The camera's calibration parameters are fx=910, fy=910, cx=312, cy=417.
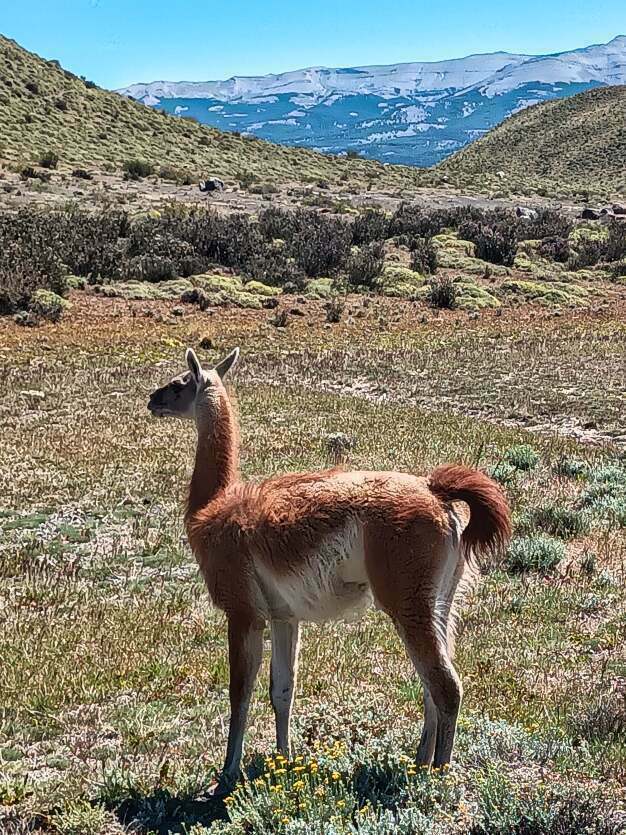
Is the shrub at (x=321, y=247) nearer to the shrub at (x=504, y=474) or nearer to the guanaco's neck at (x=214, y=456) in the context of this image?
the shrub at (x=504, y=474)

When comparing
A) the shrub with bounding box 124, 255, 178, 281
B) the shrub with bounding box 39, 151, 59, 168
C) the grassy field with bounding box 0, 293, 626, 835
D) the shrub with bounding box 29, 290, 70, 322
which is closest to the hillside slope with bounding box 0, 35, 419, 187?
the shrub with bounding box 39, 151, 59, 168

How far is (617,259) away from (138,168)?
24.8 meters

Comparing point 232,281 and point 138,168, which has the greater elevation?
point 138,168

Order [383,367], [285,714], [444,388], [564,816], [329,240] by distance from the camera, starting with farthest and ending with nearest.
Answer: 1. [329,240]
2. [383,367]
3. [444,388]
4. [285,714]
5. [564,816]

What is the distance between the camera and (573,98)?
112m

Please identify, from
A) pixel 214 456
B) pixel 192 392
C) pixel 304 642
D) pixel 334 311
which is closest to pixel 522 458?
pixel 304 642

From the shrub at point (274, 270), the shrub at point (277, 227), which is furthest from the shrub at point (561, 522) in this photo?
the shrub at point (277, 227)

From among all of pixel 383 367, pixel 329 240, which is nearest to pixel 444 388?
pixel 383 367

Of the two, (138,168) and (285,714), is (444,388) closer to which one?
(285,714)

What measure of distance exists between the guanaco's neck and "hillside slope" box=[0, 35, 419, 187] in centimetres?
4355

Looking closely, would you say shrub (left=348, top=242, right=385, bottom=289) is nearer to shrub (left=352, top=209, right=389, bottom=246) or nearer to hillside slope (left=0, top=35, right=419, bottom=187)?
shrub (left=352, top=209, right=389, bottom=246)

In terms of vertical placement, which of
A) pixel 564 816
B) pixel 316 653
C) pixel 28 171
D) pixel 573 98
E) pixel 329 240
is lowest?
pixel 316 653

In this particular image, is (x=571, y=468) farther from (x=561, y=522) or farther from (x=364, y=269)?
(x=364, y=269)

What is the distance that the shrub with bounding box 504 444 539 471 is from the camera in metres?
11.2
